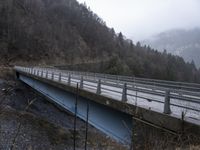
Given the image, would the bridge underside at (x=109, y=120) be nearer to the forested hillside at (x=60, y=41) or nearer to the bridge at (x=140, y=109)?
the bridge at (x=140, y=109)

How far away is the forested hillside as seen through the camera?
89.2 m

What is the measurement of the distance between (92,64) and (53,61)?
12306 mm

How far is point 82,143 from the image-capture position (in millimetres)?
21828

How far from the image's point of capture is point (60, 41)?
11288 cm

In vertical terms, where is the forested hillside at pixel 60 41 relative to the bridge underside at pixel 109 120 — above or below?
above

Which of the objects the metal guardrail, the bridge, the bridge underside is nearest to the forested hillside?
the metal guardrail

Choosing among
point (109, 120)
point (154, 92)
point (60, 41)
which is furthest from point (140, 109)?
point (60, 41)

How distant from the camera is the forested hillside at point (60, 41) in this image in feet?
293

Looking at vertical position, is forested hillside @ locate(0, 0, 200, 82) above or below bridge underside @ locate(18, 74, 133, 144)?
above

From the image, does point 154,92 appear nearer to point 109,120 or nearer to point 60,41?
point 109,120

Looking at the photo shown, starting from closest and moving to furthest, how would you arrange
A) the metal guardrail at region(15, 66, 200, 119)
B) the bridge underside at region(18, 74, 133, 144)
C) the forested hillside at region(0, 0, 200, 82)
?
the metal guardrail at region(15, 66, 200, 119)
the bridge underside at region(18, 74, 133, 144)
the forested hillside at region(0, 0, 200, 82)

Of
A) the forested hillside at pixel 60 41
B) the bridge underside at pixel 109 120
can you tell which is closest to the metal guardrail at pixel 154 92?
the bridge underside at pixel 109 120

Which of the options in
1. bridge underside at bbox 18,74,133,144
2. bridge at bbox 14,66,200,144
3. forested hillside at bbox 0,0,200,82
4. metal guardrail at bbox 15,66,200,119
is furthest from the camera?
forested hillside at bbox 0,0,200,82

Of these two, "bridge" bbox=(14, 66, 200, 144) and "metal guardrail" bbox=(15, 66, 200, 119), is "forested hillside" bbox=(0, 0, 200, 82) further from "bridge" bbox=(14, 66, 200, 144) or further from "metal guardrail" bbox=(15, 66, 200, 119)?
"bridge" bbox=(14, 66, 200, 144)
